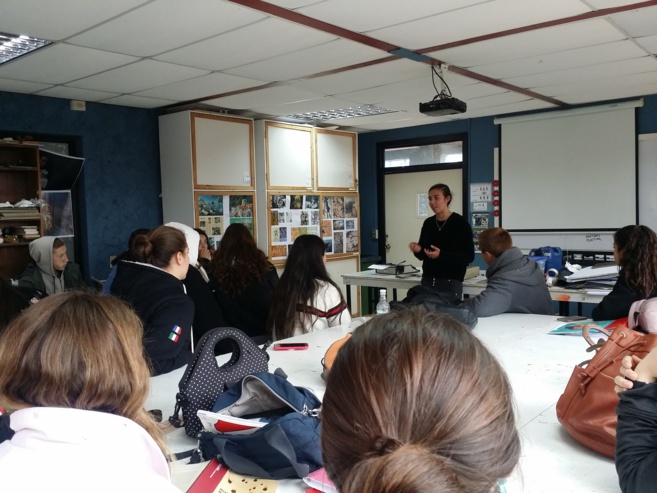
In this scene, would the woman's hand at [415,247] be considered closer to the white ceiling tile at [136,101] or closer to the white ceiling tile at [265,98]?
the white ceiling tile at [265,98]

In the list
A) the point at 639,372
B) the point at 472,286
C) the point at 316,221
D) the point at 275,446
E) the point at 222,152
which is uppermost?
the point at 222,152

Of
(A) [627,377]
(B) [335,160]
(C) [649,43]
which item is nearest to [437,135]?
(B) [335,160]

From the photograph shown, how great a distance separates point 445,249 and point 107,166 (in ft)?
10.9

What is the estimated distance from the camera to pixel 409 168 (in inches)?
294

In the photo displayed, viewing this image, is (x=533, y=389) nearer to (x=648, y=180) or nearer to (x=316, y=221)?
(x=648, y=180)

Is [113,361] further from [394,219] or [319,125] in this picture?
[394,219]

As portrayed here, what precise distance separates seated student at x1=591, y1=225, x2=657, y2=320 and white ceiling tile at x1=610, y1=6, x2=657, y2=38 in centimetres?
122

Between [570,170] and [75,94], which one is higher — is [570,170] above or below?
below

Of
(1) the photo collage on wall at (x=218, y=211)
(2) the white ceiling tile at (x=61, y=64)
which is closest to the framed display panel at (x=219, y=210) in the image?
(1) the photo collage on wall at (x=218, y=211)

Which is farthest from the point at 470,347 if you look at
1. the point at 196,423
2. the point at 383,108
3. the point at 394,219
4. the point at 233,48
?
the point at 394,219

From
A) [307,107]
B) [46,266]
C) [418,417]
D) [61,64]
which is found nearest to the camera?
[418,417]

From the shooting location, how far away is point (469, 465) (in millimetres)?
690

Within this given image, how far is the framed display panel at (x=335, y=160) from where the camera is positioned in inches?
268

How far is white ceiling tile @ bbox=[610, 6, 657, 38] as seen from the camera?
313cm
